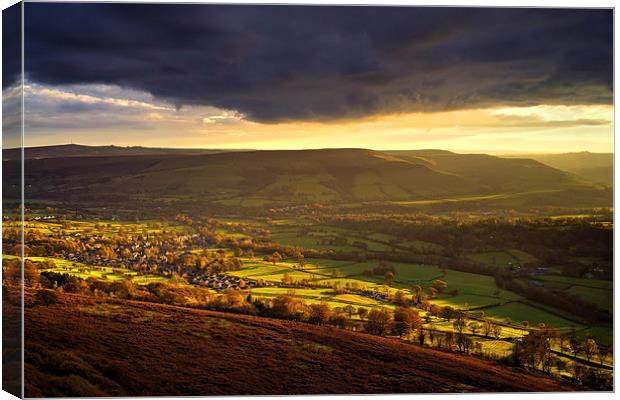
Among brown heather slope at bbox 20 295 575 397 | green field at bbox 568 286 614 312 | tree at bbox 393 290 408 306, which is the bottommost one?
brown heather slope at bbox 20 295 575 397

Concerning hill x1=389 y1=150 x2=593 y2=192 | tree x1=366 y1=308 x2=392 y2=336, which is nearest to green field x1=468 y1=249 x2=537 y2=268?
hill x1=389 y1=150 x2=593 y2=192

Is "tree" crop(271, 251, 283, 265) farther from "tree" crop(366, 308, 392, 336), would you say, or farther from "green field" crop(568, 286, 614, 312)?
"green field" crop(568, 286, 614, 312)

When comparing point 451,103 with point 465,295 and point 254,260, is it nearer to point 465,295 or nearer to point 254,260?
point 465,295

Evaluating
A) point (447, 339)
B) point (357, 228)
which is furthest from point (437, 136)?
point (447, 339)

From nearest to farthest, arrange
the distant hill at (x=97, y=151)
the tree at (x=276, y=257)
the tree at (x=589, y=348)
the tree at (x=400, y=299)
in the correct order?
the tree at (x=589, y=348), the distant hill at (x=97, y=151), the tree at (x=400, y=299), the tree at (x=276, y=257)

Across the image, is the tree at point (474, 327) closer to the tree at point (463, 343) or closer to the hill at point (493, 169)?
the tree at point (463, 343)

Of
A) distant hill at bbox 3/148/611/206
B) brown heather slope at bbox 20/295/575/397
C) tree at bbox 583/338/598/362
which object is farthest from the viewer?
distant hill at bbox 3/148/611/206

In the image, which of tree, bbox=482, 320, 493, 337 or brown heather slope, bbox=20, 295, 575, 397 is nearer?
brown heather slope, bbox=20, 295, 575, 397

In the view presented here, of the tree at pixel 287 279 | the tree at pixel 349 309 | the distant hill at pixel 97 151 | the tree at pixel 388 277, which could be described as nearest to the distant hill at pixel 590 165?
the tree at pixel 388 277
